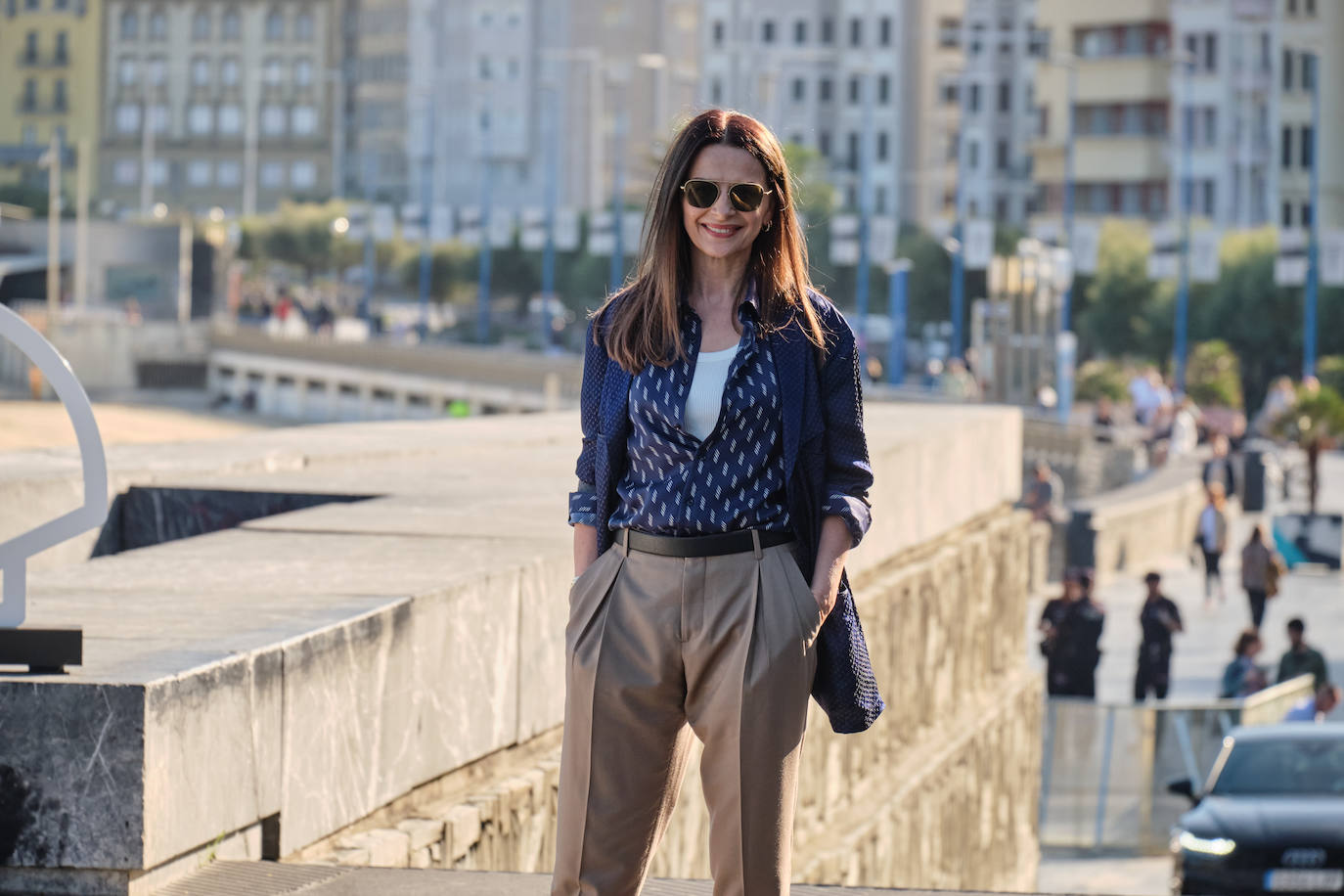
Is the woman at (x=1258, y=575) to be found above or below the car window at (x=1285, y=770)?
below

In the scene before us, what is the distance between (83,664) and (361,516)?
271 centimetres

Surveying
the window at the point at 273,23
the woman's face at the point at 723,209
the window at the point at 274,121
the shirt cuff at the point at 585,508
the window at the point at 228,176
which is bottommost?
the shirt cuff at the point at 585,508

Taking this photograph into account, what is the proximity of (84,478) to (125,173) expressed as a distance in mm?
136393

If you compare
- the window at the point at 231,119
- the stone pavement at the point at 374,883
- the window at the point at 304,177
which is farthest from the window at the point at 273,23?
the stone pavement at the point at 374,883

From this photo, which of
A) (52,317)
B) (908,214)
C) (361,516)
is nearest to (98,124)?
(908,214)

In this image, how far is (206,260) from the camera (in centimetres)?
8781

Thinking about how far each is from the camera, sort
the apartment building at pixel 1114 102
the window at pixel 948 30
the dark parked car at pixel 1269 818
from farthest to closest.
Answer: the window at pixel 948 30 < the apartment building at pixel 1114 102 < the dark parked car at pixel 1269 818

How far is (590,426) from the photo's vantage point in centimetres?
366

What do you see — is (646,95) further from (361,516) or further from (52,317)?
(361,516)

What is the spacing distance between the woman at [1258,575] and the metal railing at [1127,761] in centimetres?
758

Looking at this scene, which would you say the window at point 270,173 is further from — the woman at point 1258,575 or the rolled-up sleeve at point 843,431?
the rolled-up sleeve at point 843,431

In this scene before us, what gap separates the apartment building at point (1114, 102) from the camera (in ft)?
298

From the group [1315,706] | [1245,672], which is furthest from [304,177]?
[1315,706]

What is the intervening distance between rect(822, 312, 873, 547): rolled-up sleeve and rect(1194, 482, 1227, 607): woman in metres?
22.0
